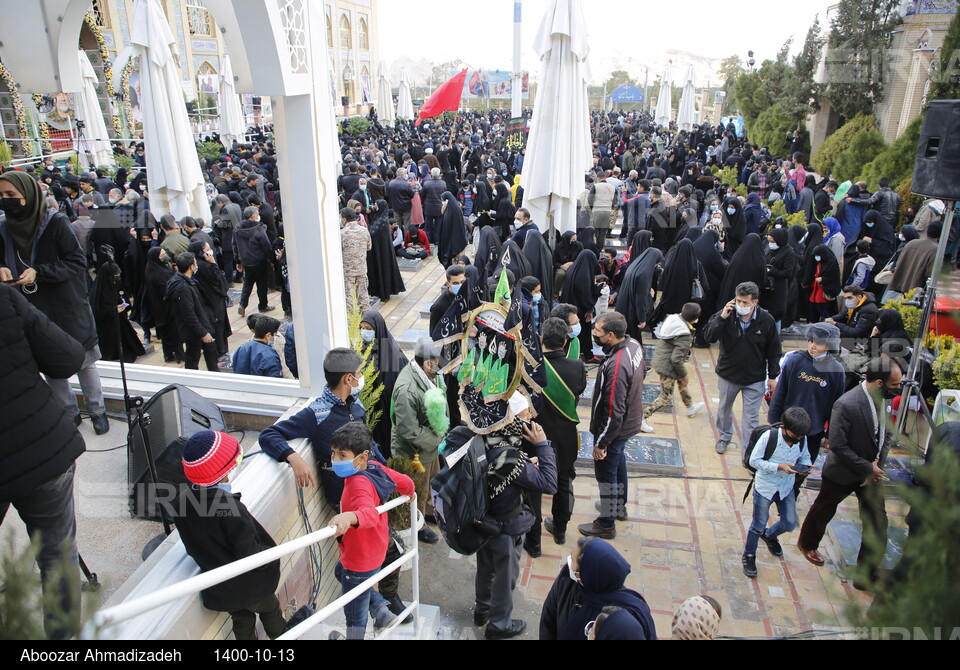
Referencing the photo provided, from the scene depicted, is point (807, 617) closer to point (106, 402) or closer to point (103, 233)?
point (106, 402)

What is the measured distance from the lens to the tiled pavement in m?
3.99

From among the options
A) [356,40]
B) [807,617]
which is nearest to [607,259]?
[807,617]

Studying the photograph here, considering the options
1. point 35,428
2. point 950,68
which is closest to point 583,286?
point 35,428

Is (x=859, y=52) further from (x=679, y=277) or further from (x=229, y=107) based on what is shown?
(x=229, y=107)

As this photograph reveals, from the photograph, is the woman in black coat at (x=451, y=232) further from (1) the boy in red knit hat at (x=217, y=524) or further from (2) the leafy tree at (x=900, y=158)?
(2) the leafy tree at (x=900, y=158)

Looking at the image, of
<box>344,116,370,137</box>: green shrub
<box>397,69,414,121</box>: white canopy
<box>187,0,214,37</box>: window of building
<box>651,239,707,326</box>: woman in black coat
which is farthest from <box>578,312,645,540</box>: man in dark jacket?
<box>187,0,214,37</box>: window of building

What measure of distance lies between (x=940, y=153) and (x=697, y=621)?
3.59 meters

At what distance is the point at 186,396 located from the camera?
3723 millimetres

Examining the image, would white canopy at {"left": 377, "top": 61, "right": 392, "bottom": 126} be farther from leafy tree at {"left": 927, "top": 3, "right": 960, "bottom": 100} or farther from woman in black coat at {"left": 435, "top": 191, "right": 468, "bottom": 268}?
leafy tree at {"left": 927, "top": 3, "right": 960, "bottom": 100}

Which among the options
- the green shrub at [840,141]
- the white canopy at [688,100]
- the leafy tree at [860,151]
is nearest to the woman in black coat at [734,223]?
the leafy tree at [860,151]

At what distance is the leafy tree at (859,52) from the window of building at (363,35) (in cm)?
3904

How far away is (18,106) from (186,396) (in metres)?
24.5

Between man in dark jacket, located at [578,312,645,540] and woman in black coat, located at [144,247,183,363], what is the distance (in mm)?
4565

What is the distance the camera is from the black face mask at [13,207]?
3586mm
